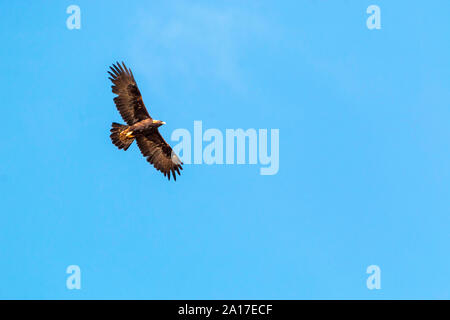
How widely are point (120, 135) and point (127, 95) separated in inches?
61.1

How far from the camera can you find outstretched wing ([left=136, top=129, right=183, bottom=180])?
26031 millimetres

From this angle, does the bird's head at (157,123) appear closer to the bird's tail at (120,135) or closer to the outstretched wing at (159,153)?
the outstretched wing at (159,153)

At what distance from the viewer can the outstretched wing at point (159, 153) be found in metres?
26.0

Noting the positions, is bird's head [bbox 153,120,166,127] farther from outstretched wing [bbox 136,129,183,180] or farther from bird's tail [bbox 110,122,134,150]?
bird's tail [bbox 110,122,134,150]

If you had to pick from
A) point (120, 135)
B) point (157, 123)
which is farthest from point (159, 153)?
point (120, 135)

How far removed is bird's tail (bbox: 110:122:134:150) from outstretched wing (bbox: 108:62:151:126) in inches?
13.6

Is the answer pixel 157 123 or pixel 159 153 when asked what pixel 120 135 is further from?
pixel 159 153

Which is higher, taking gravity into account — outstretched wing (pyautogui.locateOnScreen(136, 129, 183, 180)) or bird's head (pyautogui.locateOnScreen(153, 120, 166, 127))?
bird's head (pyautogui.locateOnScreen(153, 120, 166, 127))
